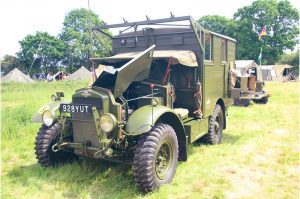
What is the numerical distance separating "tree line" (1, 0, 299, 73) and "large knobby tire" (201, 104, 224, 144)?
34530mm

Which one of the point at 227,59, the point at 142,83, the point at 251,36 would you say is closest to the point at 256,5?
the point at 251,36

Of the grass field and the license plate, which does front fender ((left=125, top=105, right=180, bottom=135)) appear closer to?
the license plate

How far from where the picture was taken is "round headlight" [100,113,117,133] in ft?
13.6

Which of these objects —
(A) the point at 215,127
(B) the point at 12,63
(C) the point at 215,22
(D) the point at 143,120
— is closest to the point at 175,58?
(D) the point at 143,120

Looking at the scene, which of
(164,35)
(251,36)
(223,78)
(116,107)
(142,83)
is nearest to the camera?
(116,107)

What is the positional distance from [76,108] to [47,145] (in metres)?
1.02

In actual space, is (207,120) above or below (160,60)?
below

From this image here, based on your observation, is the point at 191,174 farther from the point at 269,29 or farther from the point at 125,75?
the point at 269,29

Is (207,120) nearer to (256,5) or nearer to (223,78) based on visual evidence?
(223,78)

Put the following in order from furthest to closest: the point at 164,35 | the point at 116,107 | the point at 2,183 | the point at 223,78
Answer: the point at 223,78 → the point at 164,35 → the point at 2,183 → the point at 116,107

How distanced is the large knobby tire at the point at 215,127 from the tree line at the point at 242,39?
34.5 m

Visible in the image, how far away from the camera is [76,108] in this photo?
4.56m

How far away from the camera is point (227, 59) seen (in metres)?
7.71

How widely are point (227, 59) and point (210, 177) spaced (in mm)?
3695
